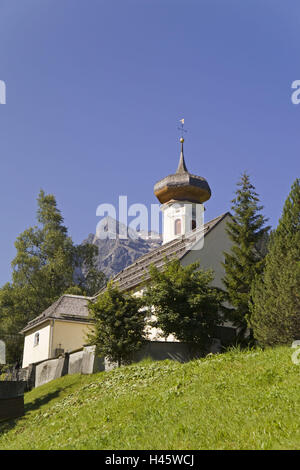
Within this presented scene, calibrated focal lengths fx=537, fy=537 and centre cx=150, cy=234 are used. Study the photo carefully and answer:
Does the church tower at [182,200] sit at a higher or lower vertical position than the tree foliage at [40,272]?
higher

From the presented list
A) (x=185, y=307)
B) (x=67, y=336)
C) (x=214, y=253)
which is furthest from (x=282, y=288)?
(x=67, y=336)

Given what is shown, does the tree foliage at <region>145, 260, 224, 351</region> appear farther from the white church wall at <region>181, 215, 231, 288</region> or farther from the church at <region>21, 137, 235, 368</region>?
the white church wall at <region>181, 215, 231, 288</region>

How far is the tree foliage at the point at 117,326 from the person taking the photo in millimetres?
20750

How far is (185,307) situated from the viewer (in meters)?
21.4

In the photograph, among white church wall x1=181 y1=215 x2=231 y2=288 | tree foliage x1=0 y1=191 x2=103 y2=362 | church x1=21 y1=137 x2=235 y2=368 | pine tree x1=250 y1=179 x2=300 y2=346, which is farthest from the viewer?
tree foliage x1=0 y1=191 x2=103 y2=362

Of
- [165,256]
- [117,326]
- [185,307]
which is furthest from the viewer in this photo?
[165,256]

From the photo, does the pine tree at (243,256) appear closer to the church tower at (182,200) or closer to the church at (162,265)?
the church at (162,265)

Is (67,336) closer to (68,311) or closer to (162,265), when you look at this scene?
(68,311)

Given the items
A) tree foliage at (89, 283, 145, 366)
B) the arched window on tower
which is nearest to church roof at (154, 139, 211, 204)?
the arched window on tower

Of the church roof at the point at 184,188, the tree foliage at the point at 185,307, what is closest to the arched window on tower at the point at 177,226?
the church roof at the point at 184,188

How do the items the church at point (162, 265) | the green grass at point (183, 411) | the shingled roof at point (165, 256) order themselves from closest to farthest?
the green grass at point (183, 411) < the church at point (162, 265) < the shingled roof at point (165, 256)

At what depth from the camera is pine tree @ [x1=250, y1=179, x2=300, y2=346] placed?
58.0ft

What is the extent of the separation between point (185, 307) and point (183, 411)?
1099 centimetres
